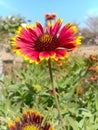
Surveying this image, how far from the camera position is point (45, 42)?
135 centimetres

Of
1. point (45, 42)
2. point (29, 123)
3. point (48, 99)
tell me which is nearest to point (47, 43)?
point (45, 42)

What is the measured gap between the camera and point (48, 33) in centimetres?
146

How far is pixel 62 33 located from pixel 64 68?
2.83 metres

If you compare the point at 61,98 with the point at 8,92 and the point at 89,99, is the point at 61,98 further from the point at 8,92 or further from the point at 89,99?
the point at 8,92

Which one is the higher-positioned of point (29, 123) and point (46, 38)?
point (46, 38)

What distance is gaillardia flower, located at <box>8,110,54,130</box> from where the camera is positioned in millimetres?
1313

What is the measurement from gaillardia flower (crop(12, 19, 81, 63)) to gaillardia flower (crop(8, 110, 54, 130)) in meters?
0.20

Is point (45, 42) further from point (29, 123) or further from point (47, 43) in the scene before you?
point (29, 123)

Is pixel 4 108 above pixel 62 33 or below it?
below

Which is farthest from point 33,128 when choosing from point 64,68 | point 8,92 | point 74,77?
point 64,68

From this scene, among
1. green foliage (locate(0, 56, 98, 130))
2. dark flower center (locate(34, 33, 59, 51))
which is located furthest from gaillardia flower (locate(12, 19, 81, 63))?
green foliage (locate(0, 56, 98, 130))

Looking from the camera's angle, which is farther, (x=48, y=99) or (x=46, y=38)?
(x=48, y=99)

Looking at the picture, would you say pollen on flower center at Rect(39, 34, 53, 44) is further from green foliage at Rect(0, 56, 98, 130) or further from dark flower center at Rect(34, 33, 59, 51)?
green foliage at Rect(0, 56, 98, 130)

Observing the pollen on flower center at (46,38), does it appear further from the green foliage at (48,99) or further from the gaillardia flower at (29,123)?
the green foliage at (48,99)
